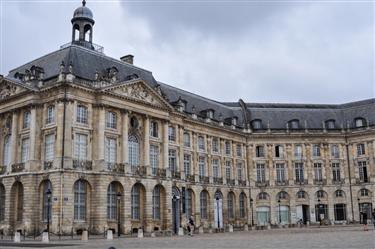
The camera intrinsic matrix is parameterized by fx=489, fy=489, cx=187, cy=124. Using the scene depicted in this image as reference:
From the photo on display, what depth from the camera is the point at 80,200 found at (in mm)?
36406

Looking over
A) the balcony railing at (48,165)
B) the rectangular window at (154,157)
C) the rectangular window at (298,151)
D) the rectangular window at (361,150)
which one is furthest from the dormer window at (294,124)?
the balcony railing at (48,165)

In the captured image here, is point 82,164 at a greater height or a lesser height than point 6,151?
lesser

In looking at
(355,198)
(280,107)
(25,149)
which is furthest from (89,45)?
(355,198)

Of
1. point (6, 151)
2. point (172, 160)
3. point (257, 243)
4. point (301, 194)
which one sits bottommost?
point (257, 243)

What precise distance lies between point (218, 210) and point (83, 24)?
23.4 meters

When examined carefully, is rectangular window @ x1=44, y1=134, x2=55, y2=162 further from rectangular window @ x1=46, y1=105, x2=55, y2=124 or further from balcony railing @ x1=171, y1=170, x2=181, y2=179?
balcony railing @ x1=171, y1=170, x2=181, y2=179

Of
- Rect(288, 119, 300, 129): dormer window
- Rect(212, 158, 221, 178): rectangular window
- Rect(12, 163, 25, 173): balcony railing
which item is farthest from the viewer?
Rect(288, 119, 300, 129): dormer window

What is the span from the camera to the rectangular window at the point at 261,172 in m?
58.1

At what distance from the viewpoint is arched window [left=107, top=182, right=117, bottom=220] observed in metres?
38.1

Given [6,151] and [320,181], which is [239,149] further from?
[6,151]

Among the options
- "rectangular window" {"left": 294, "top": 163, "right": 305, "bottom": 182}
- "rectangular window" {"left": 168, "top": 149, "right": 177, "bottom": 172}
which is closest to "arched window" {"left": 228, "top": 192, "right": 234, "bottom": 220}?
"rectangular window" {"left": 294, "top": 163, "right": 305, "bottom": 182}

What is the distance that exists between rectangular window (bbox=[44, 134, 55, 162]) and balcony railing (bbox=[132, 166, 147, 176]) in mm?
6841

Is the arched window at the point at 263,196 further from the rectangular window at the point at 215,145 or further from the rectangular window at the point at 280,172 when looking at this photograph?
the rectangular window at the point at 215,145

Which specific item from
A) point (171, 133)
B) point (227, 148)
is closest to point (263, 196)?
point (227, 148)
